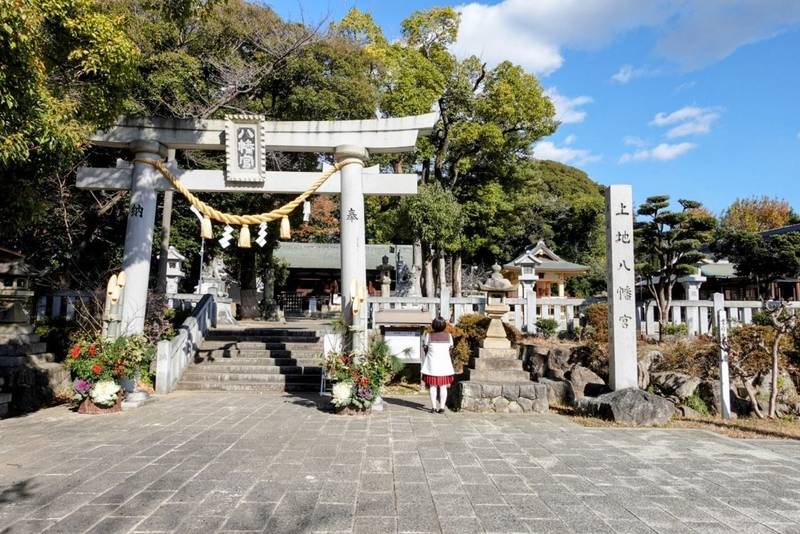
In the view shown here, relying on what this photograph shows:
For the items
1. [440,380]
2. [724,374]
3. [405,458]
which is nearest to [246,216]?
[440,380]

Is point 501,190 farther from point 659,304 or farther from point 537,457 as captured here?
point 537,457

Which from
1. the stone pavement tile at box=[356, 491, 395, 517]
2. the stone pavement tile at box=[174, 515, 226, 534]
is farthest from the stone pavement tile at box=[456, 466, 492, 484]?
the stone pavement tile at box=[174, 515, 226, 534]

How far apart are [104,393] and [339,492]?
5681 millimetres

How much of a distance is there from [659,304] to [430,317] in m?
7.22

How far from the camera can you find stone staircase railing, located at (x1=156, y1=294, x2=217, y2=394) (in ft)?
32.7

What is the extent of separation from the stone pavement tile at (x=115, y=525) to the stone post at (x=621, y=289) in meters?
7.32

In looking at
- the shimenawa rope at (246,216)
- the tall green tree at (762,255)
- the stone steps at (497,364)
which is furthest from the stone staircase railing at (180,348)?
the tall green tree at (762,255)

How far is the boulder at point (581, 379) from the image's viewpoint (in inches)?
356

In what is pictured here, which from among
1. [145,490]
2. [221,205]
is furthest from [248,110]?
[145,490]

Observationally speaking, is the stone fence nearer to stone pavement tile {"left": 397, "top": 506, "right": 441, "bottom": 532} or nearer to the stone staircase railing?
the stone staircase railing

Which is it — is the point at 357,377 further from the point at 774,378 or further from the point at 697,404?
the point at 774,378

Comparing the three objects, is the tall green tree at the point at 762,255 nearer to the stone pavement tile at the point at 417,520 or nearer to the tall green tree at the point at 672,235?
the tall green tree at the point at 672,235

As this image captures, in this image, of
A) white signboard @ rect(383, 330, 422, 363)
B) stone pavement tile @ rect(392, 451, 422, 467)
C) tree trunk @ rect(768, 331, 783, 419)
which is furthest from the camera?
white signboard @ rect(383, 330, 422, 363)

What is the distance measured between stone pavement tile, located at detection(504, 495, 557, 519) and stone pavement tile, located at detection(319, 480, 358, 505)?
1374mm
